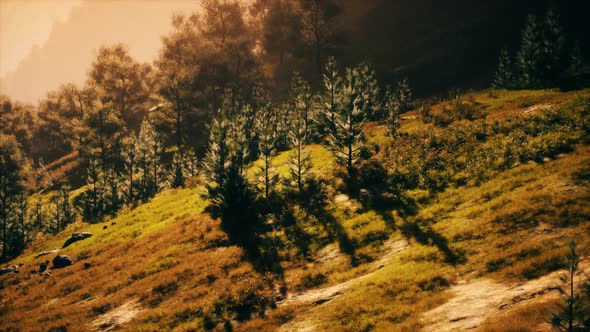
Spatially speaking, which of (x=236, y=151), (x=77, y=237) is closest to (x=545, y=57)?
(x=236, y=151)

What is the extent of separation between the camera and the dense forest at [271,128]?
25.4 metres

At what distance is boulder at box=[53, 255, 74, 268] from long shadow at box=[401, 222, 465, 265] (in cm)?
2693

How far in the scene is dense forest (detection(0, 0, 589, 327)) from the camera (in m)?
25.4

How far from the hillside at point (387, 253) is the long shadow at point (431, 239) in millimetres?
77

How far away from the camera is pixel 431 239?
18.0m

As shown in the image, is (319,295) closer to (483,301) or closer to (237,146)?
(483,301)

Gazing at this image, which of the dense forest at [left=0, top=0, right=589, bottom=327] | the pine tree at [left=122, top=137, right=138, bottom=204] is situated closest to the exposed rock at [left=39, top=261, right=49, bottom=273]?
the dense forest at [left=0, top=0, right=589, bottom=327]

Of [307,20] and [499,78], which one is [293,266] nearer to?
[499,78]

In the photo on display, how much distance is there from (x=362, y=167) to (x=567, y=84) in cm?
2416

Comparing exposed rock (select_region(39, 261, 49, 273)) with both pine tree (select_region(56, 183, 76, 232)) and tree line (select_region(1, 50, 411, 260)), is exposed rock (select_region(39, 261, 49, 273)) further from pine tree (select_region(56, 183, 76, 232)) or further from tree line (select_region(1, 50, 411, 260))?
pine tree (select_region(56, 183, 76, 232))

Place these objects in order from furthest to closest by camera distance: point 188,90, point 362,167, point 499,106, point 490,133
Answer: point 188,90, point 499,106, point 362,167, point 490,133

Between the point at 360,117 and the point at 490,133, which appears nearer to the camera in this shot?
the point at 490,133

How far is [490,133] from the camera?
27.1 metres

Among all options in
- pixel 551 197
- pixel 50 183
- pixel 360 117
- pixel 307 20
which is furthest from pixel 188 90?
pixel 551 197
